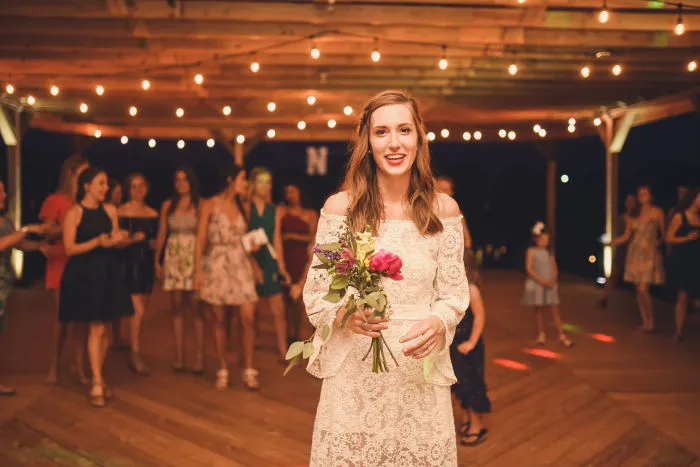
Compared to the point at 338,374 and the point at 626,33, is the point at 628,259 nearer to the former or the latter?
the point at 626,33

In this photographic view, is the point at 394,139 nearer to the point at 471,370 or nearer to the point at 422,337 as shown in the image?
the point at 422,337

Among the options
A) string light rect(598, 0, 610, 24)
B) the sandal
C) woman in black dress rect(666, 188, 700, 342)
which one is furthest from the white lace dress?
woman in black dress rect(666, 188, 700, 342)

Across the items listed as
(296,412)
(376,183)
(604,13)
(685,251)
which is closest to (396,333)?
(376,183)

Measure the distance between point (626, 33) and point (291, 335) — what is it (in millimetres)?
4132

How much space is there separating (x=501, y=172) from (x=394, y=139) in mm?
20040

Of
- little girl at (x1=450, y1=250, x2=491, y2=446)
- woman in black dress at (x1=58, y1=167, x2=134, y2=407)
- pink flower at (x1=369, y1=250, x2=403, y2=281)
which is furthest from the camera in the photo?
woman in black dress at (x1=58, y1=167, x2=134, y2=407)

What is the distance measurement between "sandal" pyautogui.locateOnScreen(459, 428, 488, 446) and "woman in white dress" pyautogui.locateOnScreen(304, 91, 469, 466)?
2429 millimetres

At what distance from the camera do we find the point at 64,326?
5.97 metres

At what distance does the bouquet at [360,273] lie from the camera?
1958 millimetres

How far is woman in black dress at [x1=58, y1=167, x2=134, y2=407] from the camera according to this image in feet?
17.2

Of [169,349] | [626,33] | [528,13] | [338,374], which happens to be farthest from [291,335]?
[338,374]

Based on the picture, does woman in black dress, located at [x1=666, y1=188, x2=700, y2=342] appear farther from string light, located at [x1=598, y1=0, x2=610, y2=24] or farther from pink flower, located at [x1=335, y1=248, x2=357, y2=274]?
pink flower, located at [x1=335, y1=248, x2=357, y2=274]

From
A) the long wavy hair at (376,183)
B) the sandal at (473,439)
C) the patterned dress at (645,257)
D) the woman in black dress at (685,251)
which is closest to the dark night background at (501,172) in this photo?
the patterned dress at (645,257)

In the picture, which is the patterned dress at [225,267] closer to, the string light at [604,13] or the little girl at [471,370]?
the little girl at [471,370]
